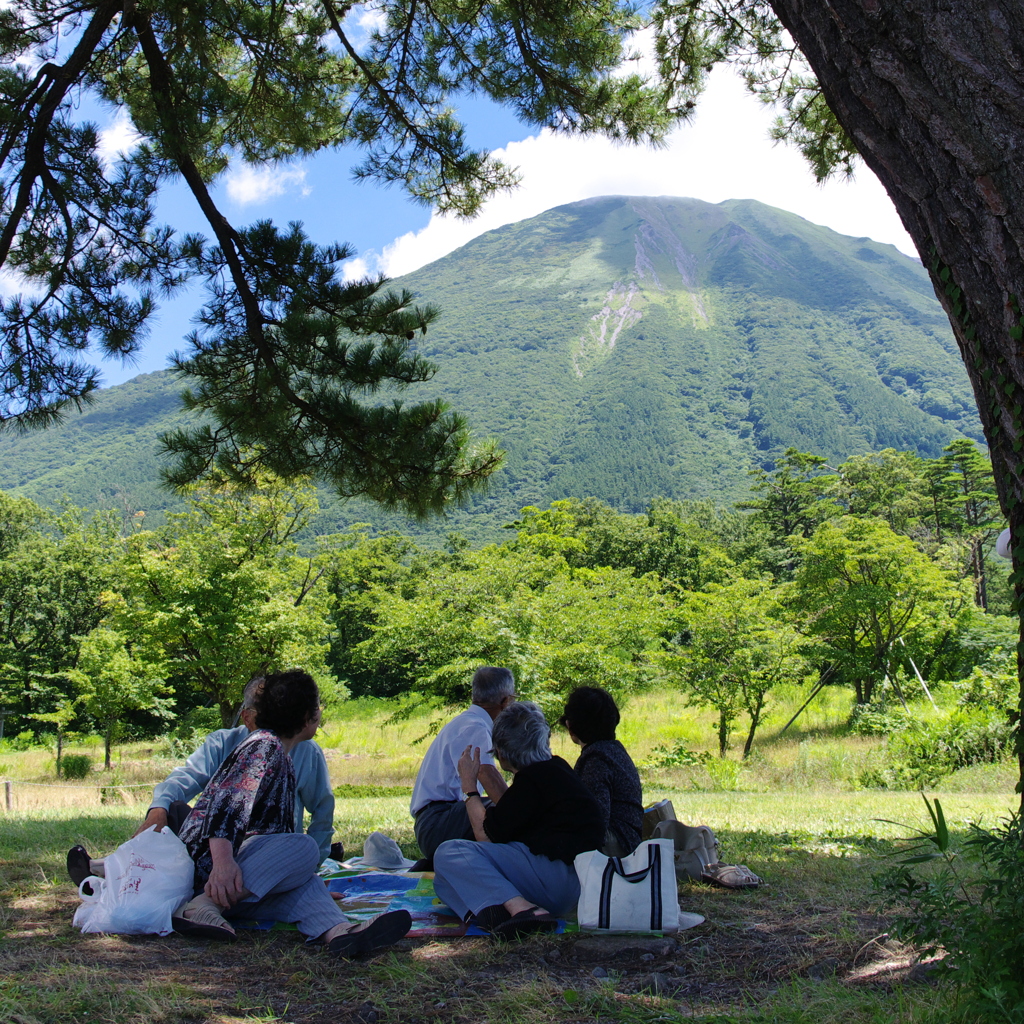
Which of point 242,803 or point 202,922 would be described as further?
point 242,803

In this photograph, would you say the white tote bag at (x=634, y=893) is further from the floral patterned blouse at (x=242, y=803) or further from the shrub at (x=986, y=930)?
the floral patterned blouse at (x=242, y=803)

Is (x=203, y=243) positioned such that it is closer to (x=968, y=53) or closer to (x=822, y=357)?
(x=968, y=53)

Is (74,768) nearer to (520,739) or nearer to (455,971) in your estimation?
(520,739)

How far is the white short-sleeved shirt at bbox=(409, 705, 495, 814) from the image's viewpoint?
149 inches

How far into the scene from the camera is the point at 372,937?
2.66 metres

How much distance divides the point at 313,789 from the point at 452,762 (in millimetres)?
641

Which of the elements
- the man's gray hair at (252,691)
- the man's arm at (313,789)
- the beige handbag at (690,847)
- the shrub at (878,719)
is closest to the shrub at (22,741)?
the shrub at (878,719)

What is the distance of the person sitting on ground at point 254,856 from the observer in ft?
9.38

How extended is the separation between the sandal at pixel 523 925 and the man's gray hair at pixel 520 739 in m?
0.55

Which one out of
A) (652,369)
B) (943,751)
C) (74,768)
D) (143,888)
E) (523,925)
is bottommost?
(74,768)

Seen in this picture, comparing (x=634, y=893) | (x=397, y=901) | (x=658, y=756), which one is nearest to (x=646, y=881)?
(x=634, y=893)

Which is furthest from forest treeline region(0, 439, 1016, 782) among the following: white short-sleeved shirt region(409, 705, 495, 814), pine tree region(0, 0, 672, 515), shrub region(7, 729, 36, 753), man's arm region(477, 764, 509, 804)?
man's arm region(477, 764, 509, 804)

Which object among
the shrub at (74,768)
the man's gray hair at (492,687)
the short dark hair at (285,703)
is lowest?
the shrub at (74,768)

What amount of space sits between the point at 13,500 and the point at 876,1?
41.0 m
